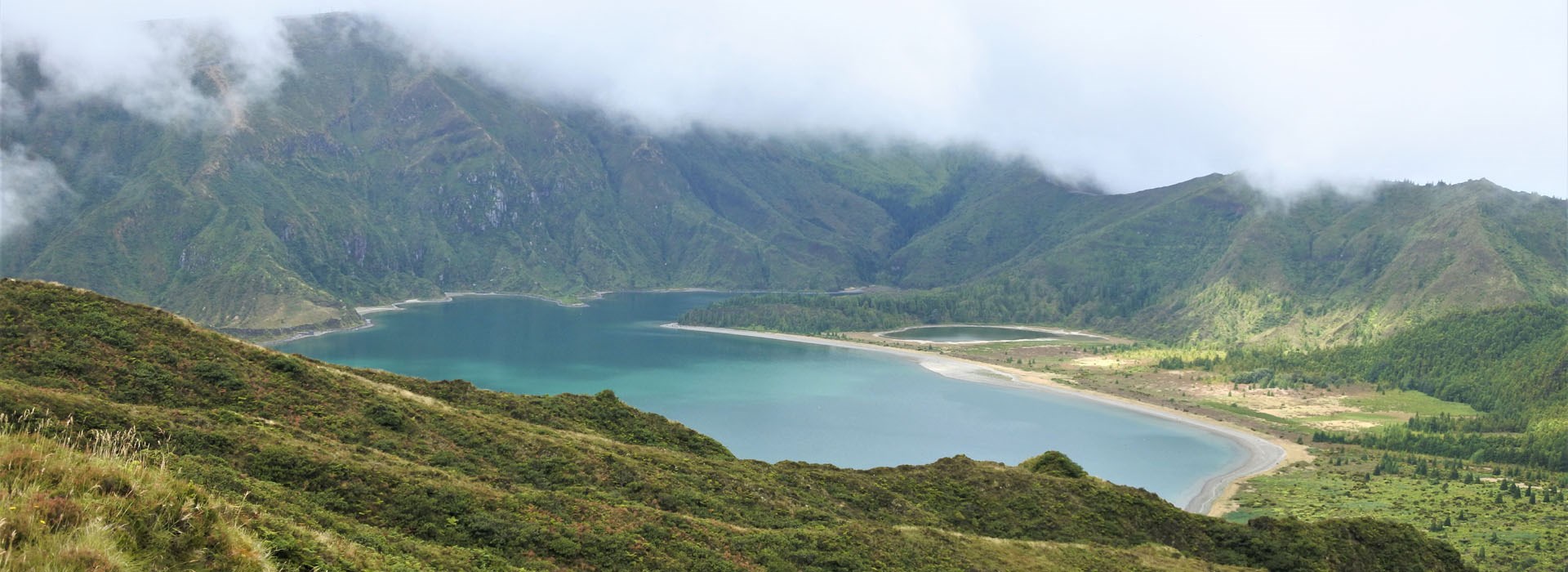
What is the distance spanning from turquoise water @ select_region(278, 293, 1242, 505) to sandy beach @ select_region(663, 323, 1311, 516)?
7.34 feet

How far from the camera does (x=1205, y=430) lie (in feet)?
451

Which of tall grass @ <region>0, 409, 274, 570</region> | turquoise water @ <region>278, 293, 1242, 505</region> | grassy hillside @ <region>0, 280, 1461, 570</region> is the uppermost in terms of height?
tall grass @ <region>0, 409, 274, 570</region>

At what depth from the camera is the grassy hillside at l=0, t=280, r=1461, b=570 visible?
11828 millimetres

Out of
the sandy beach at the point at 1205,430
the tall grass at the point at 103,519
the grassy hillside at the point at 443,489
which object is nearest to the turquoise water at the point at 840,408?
the sandy beach at the point at 1205,430

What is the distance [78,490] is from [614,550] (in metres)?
19.4

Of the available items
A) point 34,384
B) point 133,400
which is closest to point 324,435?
point 133,400

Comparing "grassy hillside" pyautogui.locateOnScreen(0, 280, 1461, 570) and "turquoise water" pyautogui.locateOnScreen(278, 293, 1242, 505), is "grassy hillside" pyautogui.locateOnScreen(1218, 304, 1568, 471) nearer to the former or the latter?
"turquoise water" pyautogui.locateOnScreen(278, 293, 1242, 505)

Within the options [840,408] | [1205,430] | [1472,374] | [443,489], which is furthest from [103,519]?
[1472,374]

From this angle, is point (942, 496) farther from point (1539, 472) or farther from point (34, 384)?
point (1539, 472)

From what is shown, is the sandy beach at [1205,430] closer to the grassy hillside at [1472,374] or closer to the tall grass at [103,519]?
the grassy hillside at [1472,374]

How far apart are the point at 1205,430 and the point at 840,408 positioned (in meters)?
56.0

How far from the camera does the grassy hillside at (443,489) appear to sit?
38.8ft

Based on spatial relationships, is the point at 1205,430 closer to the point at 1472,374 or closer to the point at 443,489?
the point at 1472,374

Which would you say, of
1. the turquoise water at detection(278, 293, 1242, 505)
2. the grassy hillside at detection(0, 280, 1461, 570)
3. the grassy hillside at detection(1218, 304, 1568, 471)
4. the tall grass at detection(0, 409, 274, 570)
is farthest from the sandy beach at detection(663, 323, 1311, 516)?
the tall grass at detection(0, 409, 274, 570)
